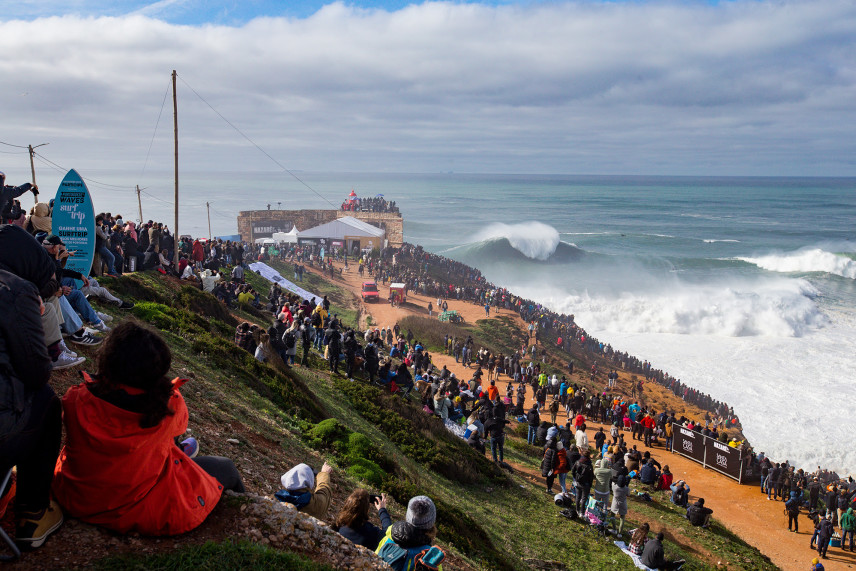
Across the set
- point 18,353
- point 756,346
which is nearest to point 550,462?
point 18,353

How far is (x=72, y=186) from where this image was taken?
8883mm

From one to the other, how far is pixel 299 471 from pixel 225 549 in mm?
1047

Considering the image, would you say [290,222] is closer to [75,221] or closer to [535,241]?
[535,241]

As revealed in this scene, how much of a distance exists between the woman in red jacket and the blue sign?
6853mm

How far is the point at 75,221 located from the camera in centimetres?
892

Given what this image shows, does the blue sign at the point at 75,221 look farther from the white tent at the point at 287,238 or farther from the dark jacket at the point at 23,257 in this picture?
the white tent at the point at 287,238

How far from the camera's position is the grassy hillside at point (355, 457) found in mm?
6039

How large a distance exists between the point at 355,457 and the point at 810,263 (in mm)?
74295

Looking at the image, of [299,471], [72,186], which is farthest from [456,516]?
[72,186]

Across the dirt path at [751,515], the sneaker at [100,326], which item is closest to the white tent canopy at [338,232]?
the dirt path at [751,515]

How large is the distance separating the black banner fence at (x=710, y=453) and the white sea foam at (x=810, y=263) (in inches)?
2220

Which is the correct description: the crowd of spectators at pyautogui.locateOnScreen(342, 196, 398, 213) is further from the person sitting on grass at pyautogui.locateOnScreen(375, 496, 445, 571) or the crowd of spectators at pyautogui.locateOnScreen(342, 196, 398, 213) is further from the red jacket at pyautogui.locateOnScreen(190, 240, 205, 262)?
the person sitting on grass at pyautogui.locateOnScreen(375, 496, 445, 571)

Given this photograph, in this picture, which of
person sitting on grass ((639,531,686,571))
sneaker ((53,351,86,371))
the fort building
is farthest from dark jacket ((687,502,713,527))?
the fort building

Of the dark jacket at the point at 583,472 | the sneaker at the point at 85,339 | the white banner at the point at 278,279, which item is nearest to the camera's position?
→ the sneaker at the point at 85,339
